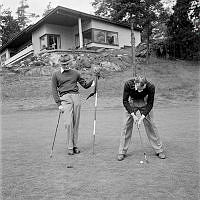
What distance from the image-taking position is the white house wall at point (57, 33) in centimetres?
3367

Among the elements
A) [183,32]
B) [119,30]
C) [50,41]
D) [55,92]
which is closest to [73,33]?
[50,41]

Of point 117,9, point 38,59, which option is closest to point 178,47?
point 117,9

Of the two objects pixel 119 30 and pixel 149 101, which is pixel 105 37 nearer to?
pixel 119 30

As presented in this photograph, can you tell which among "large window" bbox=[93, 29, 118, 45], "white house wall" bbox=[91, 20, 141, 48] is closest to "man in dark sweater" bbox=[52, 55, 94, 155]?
"large window" bbox=[93, 29, 118, 45]

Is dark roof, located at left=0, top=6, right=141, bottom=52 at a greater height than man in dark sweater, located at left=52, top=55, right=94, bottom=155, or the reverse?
dark roof, located at left=0, top=6, right=141, bottom=52

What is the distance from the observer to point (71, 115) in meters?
6.68

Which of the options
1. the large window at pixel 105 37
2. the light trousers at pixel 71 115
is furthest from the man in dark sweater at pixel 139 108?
the large window at pixel 105 37

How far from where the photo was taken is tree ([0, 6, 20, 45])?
5561cm

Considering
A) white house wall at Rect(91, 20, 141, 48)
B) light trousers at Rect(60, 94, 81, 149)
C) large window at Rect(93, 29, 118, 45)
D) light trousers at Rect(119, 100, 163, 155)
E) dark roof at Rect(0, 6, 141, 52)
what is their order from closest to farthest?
light trousers at Rect(119, 100, 163, 155)
light trousers at Rect(60, 94, 81, 149)
dark roof at Rect(0, 6, 141, 52)
large window at Rect(93, 29, 118, 45)
white house wall at Rect(91, 20, 141, 48)

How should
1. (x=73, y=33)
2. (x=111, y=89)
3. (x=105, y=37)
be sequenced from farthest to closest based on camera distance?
(x=73, y=33), (x=105, y=37), (x=111, y=89)

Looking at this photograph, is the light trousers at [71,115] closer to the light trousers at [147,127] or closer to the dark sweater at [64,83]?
the dark sweater at [64,83]

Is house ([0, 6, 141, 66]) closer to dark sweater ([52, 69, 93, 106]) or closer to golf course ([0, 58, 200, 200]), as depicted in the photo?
golf course ([0, 58, 200, 200])

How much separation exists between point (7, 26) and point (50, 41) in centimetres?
2588

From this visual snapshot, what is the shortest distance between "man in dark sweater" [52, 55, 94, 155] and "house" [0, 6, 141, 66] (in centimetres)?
2479
